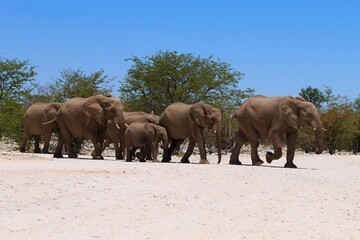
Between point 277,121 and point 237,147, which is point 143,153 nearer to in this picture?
point 237,147

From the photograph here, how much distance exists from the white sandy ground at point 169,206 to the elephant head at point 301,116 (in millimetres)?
5398

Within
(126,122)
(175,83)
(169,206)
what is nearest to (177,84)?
(175,83)

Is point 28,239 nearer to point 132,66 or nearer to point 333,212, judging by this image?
point 333,212

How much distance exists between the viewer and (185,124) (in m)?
24.9

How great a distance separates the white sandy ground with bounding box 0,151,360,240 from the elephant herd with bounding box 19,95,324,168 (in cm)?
576

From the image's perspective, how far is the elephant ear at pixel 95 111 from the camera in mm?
25359

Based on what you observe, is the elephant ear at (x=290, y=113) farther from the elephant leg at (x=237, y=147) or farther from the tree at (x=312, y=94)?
the tree at (x=312, y=94)

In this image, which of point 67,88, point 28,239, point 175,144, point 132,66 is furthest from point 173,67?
point 28,239

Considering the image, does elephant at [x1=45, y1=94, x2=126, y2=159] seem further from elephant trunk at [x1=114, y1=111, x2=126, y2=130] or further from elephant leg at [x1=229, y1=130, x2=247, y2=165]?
elephant leg at [x1=229, y1=130, x2=247, y2=165]

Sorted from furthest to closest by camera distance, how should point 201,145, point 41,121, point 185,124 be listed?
point 41,121
point 185,124
point 201,145

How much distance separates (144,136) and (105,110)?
7.20 ft

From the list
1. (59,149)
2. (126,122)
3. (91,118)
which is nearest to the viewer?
(91,118)

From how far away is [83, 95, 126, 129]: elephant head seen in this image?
25.3 m

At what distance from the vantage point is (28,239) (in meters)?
9.09
